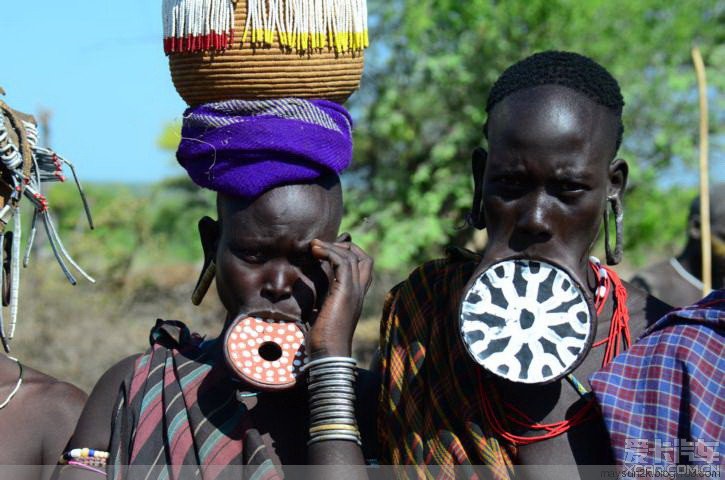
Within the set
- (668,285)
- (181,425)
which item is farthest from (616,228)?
(668,285)

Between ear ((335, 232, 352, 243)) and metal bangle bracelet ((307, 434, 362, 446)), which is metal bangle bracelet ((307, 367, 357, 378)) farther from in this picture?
ear ((335, 232, 352, 243))

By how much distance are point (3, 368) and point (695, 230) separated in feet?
14.4

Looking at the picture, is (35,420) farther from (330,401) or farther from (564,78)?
(564,78)

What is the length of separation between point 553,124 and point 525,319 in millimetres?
472

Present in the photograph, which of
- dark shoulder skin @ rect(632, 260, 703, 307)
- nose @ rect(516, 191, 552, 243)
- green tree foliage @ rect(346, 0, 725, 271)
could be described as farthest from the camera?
green tree foliage @ rect(346, 0, 725, 271)

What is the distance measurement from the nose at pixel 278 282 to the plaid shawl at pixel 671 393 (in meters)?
0.81

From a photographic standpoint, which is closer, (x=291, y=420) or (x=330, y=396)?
(x=330, y=396)

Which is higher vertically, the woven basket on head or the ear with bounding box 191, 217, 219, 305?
the woven basket on head

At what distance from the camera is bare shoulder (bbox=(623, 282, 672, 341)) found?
275 centimetres

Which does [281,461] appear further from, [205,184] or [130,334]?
[130,334]

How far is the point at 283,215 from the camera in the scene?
2.81 metres

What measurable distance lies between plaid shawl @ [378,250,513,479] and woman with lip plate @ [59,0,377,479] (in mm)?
116

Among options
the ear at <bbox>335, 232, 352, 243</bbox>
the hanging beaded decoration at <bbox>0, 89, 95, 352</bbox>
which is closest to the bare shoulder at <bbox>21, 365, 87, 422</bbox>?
the hanging beaded decoration at <bbox>0, 89, 95, 352</bbox>

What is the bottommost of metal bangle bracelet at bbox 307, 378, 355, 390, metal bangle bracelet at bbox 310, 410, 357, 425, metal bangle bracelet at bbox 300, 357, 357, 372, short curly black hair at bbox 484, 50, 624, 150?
metal bangle bracelet at bbox 310, 410, 357, 425
